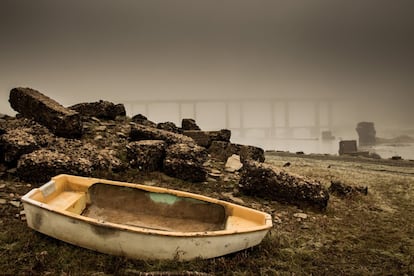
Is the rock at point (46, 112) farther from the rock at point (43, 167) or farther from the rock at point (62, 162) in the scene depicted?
the rock at point (43, 167)

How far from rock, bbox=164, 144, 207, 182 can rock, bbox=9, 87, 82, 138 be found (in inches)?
162

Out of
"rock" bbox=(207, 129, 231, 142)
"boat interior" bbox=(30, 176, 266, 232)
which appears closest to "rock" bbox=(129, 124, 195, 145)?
"rock" bbox=(207, 129, 231, 142)

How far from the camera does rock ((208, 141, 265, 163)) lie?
48.0 ft

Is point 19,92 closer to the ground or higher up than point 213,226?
higher up

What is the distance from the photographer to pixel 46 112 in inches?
471

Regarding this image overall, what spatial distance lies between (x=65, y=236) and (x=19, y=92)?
30.7ft

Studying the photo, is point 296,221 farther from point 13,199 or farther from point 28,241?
point 13,199

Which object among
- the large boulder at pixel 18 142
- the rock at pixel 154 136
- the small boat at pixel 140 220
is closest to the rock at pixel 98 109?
the rock at pixel 154 136

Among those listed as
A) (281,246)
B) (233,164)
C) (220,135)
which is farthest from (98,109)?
(281,246)

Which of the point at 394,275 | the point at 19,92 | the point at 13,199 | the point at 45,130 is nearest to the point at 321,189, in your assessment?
the point at 394,275

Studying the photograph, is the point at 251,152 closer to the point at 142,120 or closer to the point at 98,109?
the point at 142,120

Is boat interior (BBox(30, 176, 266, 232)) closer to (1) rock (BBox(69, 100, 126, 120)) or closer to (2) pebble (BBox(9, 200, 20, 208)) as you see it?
(2) pebble (BBox(9, 200, 20, 208))

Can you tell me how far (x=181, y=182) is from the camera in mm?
10539

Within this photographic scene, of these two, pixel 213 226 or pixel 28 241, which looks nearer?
pixel 28 241
